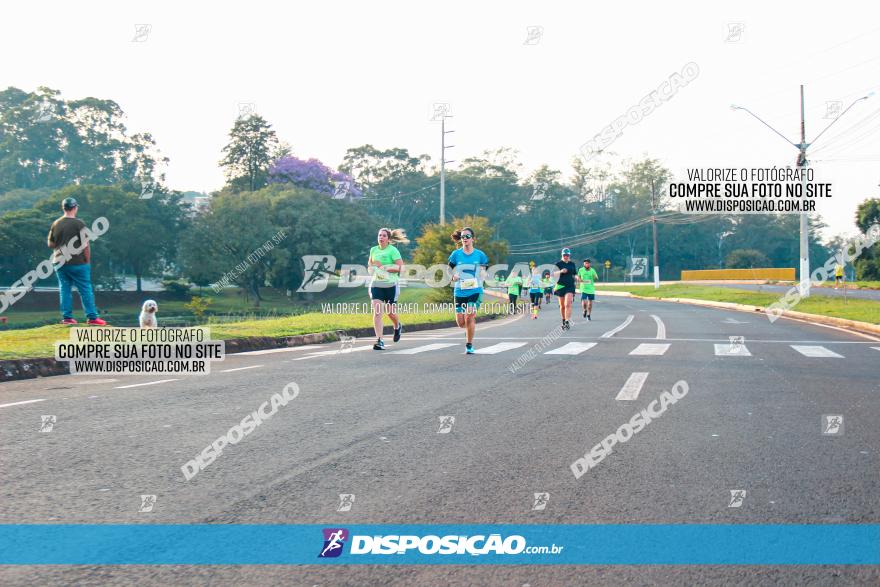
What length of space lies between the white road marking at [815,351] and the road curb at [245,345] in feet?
30.4

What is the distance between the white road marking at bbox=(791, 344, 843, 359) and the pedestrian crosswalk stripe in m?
5.04

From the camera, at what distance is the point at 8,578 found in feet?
10.7

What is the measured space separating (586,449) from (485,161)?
111m

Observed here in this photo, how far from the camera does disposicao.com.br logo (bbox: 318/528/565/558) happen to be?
3.65 meters

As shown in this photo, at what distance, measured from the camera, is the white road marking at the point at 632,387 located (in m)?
8.43

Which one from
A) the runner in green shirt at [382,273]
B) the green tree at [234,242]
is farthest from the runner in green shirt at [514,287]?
the green tree at [234,242]

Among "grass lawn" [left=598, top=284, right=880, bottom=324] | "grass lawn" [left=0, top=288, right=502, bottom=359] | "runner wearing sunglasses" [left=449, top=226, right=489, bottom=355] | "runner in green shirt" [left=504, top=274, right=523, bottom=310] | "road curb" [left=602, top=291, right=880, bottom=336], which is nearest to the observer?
"grass lawn" [left=0, top=288, right=502, bottom=359]

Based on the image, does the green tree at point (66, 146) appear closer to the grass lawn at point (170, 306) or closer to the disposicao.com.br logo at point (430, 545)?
the grass lawn at point (170, 306)

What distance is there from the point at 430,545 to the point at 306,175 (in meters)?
77.9

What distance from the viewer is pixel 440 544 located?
373 centimetres

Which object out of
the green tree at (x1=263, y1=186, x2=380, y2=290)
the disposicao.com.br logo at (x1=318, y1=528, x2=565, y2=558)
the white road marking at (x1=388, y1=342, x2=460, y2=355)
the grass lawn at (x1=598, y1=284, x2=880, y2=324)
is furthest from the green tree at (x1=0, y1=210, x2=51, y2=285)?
the disposicao.com.br logo at (x1=318, y1=528, x2=565, y2=558)

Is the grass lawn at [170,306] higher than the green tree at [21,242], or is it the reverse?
the green tree at [21,242]

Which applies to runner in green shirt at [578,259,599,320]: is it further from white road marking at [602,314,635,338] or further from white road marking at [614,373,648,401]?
white road marking at [614,373,648,401]

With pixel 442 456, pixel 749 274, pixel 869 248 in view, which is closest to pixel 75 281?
pixel 442 456
